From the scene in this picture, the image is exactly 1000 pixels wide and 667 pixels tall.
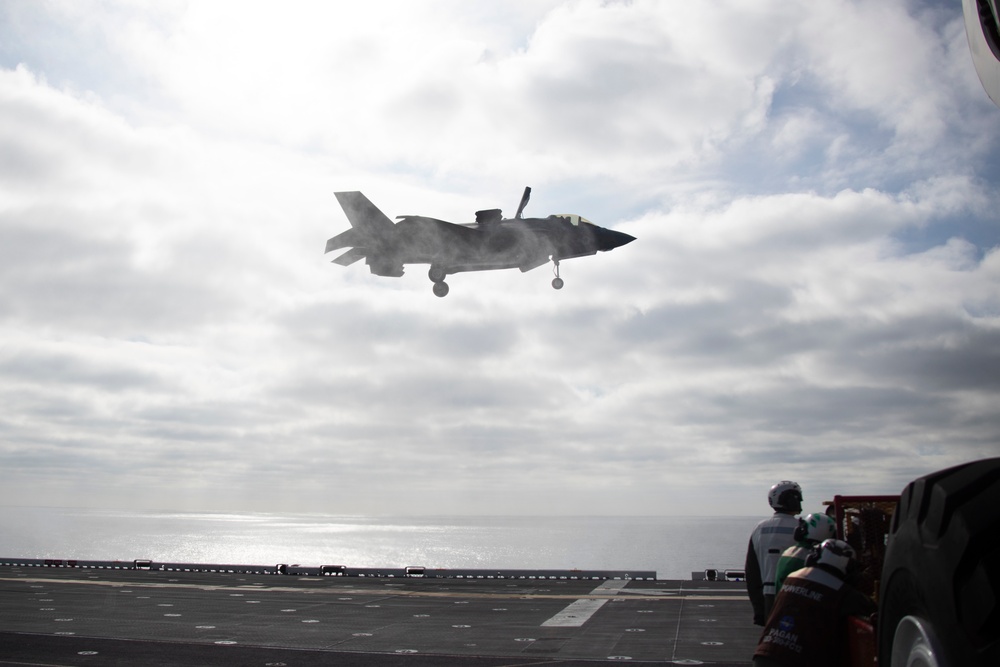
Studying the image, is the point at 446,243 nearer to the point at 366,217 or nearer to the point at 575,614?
the point at 366,217

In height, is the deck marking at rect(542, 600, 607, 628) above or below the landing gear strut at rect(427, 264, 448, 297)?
below

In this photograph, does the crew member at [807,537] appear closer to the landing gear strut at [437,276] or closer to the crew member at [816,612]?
the crew member at [816,612]

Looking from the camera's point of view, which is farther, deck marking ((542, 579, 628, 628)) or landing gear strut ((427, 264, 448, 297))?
landing gear strut ((427, 264, 448, 297))

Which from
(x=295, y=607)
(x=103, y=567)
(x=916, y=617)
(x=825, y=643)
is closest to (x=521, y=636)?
(x=295, y=607)

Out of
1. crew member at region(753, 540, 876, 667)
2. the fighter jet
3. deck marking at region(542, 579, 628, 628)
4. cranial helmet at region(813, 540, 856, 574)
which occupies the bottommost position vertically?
deck marking at region(542, 579, 628, 628)

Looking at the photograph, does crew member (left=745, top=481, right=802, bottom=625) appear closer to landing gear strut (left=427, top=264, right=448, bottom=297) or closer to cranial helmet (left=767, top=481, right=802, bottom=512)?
cranial helmet (left=767, top=481, right=802, bottom=512)

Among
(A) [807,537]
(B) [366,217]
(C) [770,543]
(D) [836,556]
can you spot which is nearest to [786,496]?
(C) [770,543]

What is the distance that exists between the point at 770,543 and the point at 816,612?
348 cm

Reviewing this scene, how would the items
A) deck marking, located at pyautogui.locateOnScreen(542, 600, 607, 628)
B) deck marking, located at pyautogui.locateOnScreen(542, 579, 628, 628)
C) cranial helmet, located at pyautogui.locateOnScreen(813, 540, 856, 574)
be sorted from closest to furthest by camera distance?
cranial helmet, located at pyautogui.locateOnScreen(813, 540, 856, 574) → deck marking, located at pyautogui.locateOnScreen(542, 600, 607, 628) → deck marking, located at pyautogui.locateOnScreen(542, 579, 628, 628)

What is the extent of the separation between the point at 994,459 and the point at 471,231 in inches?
1277

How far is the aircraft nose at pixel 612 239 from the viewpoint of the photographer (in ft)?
121

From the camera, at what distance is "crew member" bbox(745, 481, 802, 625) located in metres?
8.94

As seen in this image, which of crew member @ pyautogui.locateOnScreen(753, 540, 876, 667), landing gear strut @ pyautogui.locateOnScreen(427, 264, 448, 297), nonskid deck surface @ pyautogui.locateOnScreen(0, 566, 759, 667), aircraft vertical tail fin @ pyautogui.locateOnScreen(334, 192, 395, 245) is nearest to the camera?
crew member @ pyautogui.locateOnScreen(753, 540, 876, 667)

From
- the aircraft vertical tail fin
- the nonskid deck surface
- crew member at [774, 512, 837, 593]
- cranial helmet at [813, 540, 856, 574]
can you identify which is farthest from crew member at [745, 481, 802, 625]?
the aircraft vertical tail fin
